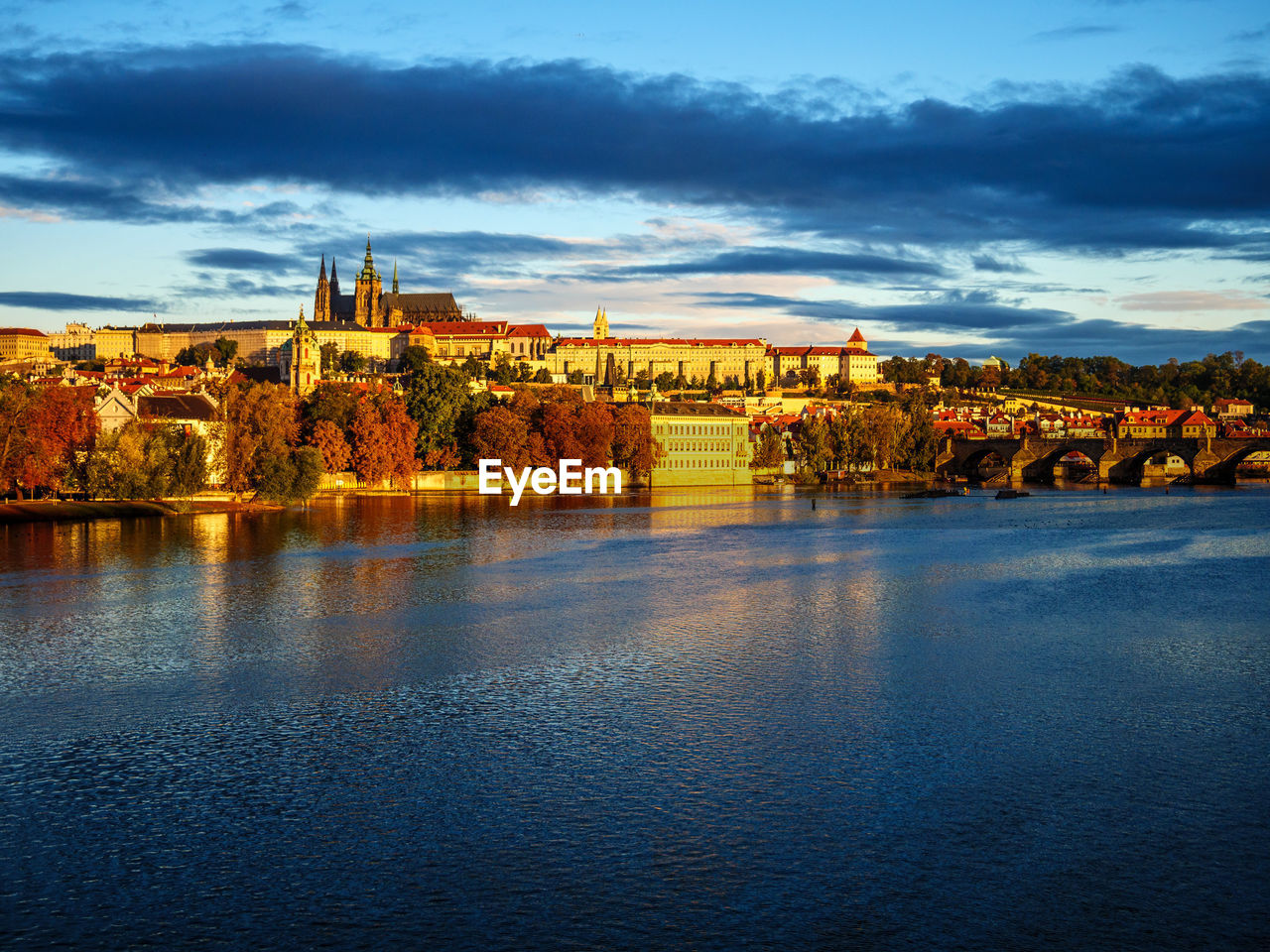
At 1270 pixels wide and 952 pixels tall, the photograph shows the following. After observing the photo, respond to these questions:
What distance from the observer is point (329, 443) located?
2707 inches

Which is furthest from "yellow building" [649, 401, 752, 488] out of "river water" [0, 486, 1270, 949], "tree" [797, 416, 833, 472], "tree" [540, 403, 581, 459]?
"river water" [0, 486, 1270, 949]

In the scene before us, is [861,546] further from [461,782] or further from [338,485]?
[338,485]

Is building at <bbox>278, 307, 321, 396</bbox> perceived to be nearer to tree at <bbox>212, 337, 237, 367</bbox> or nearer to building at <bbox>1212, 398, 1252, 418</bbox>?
tree at <bbox>212, 337, 237, 367</bbox>

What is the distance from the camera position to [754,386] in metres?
179

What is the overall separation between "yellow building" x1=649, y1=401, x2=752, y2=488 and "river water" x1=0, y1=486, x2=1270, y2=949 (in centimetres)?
6870

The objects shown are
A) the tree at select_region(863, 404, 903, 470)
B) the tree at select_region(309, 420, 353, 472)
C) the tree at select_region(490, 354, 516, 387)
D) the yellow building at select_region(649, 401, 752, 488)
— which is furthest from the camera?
the tree at select_region(490, 354, 516, 387)

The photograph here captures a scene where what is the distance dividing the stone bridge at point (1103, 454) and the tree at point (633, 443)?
35531mm

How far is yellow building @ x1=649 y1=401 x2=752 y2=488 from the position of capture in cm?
9706

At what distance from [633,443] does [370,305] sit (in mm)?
117134

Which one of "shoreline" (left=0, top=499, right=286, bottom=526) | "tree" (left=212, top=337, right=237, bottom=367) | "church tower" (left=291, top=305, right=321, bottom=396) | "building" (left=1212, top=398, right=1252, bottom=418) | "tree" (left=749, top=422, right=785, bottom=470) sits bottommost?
"shoreline" (left=0, top=499, right=286, bottom=526)

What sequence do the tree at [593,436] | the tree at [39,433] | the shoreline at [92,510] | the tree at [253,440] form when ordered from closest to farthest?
1. the shoreline at [92,510]
2. the tree at [39,433]
3. the tree at [253,440]
4. the tree at [593,436]

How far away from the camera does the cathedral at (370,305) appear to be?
189m

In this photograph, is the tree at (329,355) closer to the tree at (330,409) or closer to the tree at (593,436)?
the tree at (330,409)

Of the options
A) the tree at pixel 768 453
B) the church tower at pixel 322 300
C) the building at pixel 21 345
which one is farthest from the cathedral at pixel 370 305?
the tree at pixel 768 453
